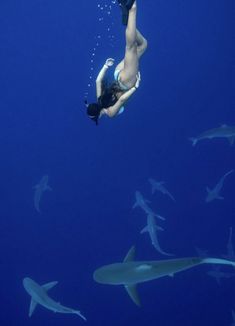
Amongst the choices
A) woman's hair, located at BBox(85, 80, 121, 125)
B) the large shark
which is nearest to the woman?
woman's hair, located at BBox(85, 80, 121, 125)

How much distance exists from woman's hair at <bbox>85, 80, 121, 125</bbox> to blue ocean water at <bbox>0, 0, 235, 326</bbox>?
12.0 m

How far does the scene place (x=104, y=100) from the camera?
6.07 metres

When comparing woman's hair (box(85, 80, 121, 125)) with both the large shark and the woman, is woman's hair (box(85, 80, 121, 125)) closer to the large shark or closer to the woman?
the woman

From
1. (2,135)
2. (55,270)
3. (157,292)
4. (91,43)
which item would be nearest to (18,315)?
(55,270)

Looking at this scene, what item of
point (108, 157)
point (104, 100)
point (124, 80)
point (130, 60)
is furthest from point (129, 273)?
point (108, 157)

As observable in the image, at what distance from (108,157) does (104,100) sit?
15.0 m

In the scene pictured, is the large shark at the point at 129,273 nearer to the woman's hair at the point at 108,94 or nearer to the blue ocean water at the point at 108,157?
the woman's hair at the point at 108,94

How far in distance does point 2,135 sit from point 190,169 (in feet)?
24.4

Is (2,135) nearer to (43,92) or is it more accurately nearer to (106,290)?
(43,92)

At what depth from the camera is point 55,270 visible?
18.9m

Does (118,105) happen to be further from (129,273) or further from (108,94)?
(129,273)

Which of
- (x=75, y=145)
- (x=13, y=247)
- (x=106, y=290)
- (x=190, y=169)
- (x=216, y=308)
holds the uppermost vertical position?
(x=75, y=145)

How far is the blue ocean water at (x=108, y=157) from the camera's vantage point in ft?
59.5

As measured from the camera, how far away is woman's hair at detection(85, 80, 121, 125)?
5.95 meters
